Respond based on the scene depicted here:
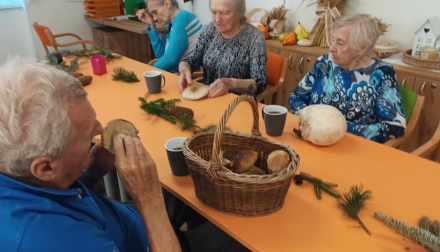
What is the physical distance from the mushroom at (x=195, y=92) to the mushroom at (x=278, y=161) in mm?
873

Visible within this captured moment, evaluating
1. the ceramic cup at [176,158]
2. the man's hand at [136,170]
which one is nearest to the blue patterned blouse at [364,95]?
the ceramic cup at [176,158]

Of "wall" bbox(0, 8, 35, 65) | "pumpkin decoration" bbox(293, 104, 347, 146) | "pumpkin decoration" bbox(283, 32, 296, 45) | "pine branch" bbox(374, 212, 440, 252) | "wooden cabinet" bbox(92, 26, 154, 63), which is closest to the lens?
"pine branch" bbox(374, 212, 440, 252)

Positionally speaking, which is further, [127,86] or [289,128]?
[127,86]

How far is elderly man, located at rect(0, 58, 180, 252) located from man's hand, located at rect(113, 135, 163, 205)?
0.02 m

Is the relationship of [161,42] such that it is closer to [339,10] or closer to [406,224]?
[339,10]

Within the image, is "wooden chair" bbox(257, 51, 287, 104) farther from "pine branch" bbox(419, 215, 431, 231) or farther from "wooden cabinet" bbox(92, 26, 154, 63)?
"wooden cabinet" bbox(92, 26, 154, 63)

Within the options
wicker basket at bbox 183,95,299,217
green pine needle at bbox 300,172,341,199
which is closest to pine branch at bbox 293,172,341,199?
green pine needle at bbox 300,172,341,199

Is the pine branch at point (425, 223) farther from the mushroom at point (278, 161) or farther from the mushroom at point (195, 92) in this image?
the mushroom at point (195, 92)

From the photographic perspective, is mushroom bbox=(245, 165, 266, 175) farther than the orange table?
Yes

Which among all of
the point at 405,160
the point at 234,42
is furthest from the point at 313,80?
the point at 405,160

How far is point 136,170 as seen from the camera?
95cm

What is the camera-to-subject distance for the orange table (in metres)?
0.94

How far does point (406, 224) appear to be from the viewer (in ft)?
3.20

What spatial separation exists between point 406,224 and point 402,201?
0.38 ft
